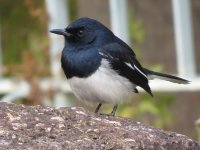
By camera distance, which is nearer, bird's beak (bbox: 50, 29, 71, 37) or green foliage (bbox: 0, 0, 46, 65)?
bird's beak (bbox: 50, 29, 71, 37)

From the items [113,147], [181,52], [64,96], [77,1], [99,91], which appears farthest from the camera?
[77,1]

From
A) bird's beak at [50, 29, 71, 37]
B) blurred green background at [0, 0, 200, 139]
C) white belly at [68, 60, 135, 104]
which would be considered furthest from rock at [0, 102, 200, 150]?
blurred green background at [0, 0, 200, 139]

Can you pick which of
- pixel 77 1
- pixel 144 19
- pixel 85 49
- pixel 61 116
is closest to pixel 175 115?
pixel 144 19

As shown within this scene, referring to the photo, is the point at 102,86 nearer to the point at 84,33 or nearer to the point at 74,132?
the point at 84,33

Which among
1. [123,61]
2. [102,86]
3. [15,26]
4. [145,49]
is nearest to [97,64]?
[102,86]

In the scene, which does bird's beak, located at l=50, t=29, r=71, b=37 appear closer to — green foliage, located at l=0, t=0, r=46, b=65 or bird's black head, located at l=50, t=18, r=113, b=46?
bird's black head, located at l=50, t=18, r=113, b=46

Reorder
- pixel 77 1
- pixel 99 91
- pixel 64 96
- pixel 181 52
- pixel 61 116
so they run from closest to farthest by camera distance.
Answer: pixel 61 116
pixel 99 91
pixel 181 52
pixel 64 96
pixel 77 1

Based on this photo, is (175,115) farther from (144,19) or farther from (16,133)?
(16,133)
